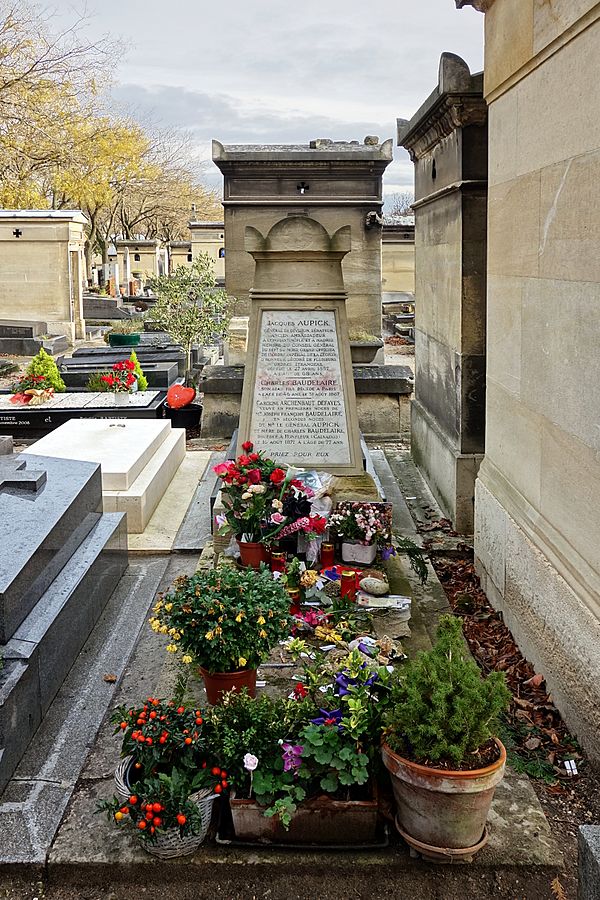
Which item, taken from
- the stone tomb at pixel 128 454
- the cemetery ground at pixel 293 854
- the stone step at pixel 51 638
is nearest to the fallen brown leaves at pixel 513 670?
the cemetery ground at pixel 293 854

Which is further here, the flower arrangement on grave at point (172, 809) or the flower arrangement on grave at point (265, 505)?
the flower arrangement on grave at point (265, 505)

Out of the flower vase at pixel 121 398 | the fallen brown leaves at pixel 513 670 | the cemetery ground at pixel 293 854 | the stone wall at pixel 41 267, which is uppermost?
the stone wall at pixel 41 267

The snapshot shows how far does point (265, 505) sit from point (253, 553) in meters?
0.33

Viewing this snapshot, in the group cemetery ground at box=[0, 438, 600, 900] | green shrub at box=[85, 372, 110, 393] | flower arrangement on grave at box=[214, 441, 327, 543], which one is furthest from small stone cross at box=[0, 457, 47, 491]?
green shrub at box=[85, 372, 110, 393]

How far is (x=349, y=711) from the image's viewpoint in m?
3.62

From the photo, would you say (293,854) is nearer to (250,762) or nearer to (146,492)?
(250,762)

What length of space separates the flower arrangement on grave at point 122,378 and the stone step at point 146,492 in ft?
9.38

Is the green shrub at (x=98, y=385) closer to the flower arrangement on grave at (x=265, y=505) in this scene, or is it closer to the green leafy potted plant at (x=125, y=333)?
the green leafy potted plant at (x=125, y=333)

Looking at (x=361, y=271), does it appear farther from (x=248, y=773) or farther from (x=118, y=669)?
(x=248, y=773)

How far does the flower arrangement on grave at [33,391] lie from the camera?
11.8 meters

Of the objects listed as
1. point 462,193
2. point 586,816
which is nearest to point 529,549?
point 586,816

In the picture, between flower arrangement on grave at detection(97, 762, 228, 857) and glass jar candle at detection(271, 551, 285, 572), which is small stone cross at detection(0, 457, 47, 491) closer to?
glass jar candle at detection(271, 551, 285, 572)

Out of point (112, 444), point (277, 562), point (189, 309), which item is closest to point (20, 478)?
point (277, 562)

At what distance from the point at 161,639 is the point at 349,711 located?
2304 mm
